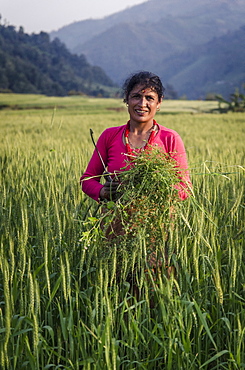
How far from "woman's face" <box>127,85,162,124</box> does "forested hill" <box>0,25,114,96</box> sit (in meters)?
72.3

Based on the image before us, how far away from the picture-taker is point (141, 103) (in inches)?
92.8

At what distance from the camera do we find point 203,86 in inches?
7859

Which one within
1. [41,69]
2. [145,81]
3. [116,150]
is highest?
[41,69]

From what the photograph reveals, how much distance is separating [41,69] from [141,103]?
319ft

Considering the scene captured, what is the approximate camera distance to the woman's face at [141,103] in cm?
237

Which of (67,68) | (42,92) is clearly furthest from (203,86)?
(42,92)

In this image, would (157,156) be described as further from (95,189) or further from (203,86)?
(203,86)

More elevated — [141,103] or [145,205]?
[141,103]

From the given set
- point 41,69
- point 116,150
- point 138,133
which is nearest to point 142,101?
point 138,133

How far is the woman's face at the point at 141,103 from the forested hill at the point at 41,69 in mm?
72287


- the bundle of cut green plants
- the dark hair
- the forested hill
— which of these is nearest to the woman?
the dark hair

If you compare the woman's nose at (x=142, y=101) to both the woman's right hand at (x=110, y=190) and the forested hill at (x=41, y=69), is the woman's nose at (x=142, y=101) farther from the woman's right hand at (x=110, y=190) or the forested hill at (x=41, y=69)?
the forested hill at (x=41, y=69)

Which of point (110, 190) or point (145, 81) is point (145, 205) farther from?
point (145, 81)

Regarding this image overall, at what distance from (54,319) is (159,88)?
1.27 metres
